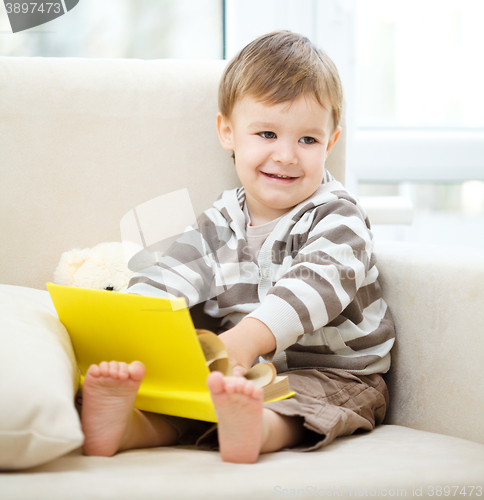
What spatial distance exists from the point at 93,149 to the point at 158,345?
497 mm

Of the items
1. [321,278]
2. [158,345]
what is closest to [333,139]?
[321,278]

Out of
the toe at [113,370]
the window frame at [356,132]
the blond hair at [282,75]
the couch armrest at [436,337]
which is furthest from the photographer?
the window frame at [356,132]

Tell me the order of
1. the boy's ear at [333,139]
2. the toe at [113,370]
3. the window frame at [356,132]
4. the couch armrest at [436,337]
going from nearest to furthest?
1. the toe at [113,370]
2. the couch armrest at [436,337]
3. the boy's ear at [333,139]
4. the window frame at [356,132]

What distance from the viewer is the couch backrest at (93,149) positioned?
920 millimetres

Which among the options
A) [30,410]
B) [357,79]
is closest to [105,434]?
[30,410]

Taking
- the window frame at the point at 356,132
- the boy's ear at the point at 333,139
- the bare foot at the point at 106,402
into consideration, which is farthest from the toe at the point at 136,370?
the window frame at the point at 356,132

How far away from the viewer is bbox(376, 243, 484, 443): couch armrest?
69cm

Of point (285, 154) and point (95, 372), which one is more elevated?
point (285, 154)

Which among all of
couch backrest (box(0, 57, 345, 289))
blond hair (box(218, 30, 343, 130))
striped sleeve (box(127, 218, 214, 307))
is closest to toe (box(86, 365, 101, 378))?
striped sleeve (box(127, 218, 214, 307))

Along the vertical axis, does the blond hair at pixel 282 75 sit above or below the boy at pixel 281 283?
above

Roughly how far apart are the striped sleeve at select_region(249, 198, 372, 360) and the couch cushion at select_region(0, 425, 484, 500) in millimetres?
173

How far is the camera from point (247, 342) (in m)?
0.68

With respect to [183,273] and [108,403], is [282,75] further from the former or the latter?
[108,403]

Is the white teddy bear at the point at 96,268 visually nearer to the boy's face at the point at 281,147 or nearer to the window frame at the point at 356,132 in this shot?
the boy's face at the point at 281,147
